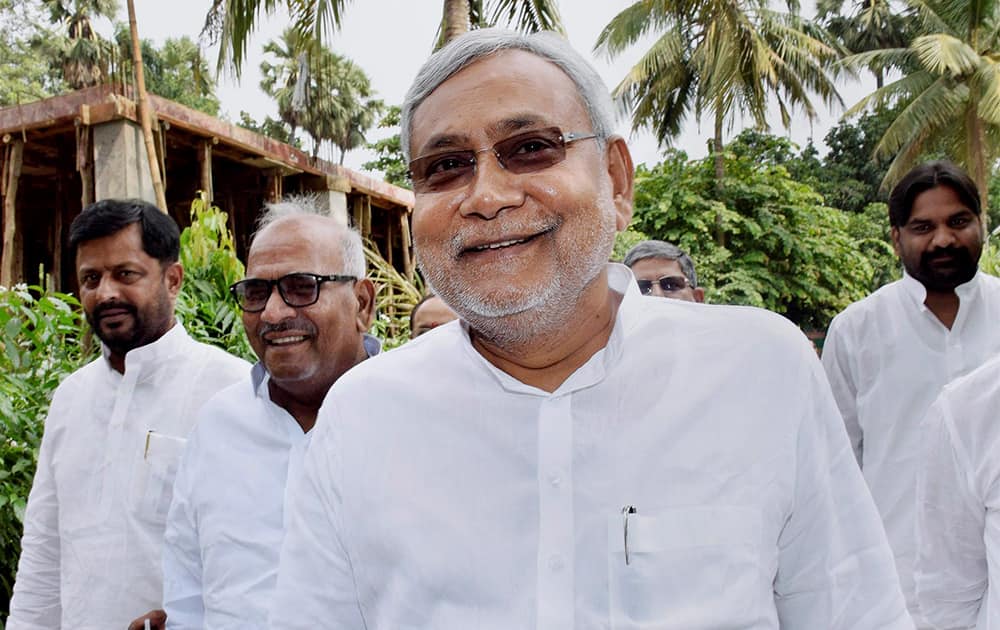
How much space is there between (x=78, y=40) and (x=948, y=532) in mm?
27667

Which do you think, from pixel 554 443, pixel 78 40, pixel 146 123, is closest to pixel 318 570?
pixel 554 443

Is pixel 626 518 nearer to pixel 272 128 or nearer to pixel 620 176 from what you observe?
pixel 620 176

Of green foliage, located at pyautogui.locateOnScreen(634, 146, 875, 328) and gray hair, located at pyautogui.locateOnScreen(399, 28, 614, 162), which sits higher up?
green foliage, located at pyautogui.locateOnScreen(634, 146, 875, 328)

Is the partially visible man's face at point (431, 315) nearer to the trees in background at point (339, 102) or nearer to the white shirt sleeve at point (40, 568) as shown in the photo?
the white shirt sleeve at point (40, 568)

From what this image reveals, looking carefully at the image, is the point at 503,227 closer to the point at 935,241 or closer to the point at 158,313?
the point at 158,313

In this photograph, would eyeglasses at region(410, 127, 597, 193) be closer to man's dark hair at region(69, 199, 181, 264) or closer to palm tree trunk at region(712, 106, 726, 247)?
man's dark hair at region(69, 199, 181, 264)

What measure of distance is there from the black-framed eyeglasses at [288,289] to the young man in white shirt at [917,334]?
2.40 metres

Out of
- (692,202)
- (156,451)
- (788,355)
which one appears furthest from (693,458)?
(692,202)

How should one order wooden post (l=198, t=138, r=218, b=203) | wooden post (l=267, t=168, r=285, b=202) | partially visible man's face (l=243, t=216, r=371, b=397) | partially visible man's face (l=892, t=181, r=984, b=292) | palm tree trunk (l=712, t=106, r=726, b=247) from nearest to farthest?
partially visible man's face (l=243, t=216, r=371, b=397) < partially visible man's face (l=892, t=181, r=984, b=292) < wooden post (l=198, t=138, r=218, b=203) < wooden post (l=267, t=168, r=285, b=202) < palm tree trunk (l=712, t=106, r=726, b=247)

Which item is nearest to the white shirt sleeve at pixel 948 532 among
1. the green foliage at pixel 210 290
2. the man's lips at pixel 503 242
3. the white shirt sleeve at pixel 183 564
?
the man's lips at pixel 503 242

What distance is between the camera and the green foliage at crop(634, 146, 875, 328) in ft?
58.5

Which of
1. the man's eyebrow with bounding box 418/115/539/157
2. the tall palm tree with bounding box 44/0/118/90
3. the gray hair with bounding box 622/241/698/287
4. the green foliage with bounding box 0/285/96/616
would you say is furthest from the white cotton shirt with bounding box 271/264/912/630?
the tall palm tree with bounding box 44/0/118/90

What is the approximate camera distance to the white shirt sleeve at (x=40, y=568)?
2.81 metres

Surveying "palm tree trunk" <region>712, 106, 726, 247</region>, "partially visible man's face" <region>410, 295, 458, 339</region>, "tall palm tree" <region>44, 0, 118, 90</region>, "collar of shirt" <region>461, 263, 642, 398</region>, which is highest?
"tall palm tree" <region>44, 0, 118, 90</region>
